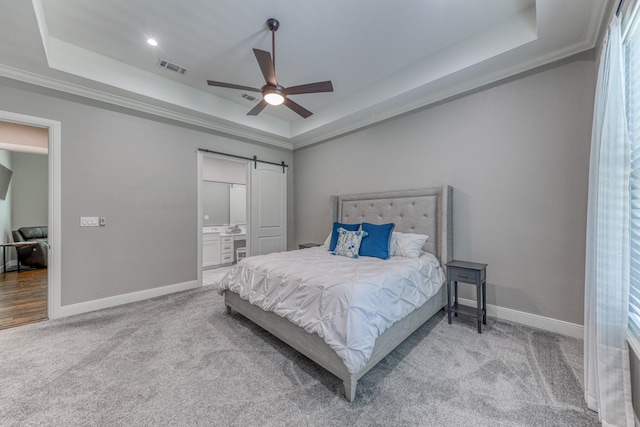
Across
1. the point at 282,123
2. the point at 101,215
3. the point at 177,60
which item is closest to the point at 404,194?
the point at 282,123

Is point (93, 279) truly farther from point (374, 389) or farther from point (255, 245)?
point (374, 389)

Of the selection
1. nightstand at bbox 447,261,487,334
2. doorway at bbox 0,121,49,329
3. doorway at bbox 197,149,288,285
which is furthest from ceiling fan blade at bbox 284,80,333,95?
doorway at bbox 0,121,49,329

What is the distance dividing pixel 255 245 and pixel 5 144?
15.5 feet

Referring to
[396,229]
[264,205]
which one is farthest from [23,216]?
[396,229]

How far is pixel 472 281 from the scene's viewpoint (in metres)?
2.60

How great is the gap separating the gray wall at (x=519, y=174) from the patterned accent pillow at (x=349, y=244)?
3.58ft

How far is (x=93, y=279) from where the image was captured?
127 inches

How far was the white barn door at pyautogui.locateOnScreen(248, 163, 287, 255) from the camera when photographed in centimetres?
488

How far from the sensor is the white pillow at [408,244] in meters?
3.02

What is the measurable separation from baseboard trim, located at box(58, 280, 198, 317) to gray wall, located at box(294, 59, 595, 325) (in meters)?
3.77

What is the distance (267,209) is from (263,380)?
3.56 meters

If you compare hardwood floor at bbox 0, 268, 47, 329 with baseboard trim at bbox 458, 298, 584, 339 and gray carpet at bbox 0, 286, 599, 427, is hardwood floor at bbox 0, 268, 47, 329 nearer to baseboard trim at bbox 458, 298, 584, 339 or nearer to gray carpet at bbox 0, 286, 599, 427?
gray carpet at bbox 0, 286, 599, 427

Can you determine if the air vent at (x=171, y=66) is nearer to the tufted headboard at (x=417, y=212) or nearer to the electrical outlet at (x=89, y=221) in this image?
the electrical outlet at (x=89, y=221)

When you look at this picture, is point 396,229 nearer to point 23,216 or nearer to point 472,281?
point 472,281
